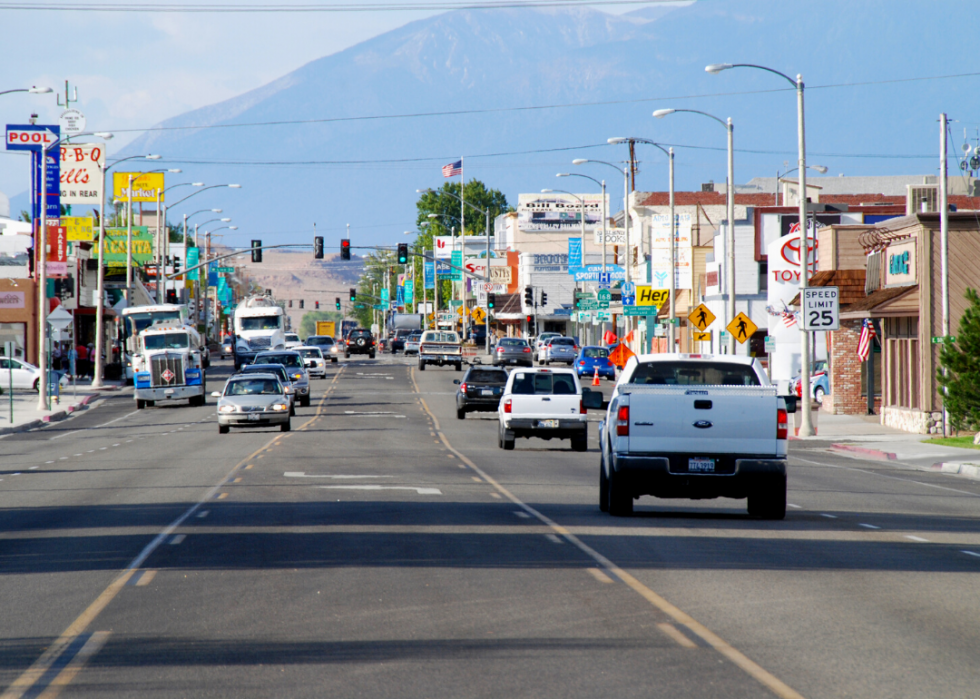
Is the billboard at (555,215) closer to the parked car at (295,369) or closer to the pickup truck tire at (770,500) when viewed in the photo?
the parked car at (295,369)

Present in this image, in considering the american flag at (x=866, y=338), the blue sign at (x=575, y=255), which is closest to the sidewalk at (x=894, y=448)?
the american flag at (x=866, y=338)

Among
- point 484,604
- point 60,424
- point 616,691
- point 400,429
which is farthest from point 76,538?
point 60,424

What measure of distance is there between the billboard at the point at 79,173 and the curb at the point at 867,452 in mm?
54675

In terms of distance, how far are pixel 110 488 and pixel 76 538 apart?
6.57 meters

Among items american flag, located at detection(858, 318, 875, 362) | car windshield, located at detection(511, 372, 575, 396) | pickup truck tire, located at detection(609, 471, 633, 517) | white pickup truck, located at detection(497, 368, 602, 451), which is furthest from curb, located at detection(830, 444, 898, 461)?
pickup truck tire, located at detection(609, 471, 633, 517)

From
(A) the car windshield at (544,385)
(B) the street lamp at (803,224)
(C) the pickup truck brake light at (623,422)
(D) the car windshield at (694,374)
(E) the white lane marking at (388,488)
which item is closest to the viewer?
(C) the pickup truck brake light at (623,422)

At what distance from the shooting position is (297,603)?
10.1 m

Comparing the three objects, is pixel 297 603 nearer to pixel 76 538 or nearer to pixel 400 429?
pixel 76 538

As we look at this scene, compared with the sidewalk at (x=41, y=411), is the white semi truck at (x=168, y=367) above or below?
above

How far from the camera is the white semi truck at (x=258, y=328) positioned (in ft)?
269

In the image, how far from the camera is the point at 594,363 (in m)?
66.1

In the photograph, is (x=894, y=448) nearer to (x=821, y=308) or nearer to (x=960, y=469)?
(x=821, y=308)

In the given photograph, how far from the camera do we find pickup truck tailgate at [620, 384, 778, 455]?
607 inches

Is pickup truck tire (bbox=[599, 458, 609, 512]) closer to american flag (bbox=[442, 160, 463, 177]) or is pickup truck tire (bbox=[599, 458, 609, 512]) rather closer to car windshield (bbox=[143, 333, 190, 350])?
car windshield (bbox=[143, 333, 190, 350])
